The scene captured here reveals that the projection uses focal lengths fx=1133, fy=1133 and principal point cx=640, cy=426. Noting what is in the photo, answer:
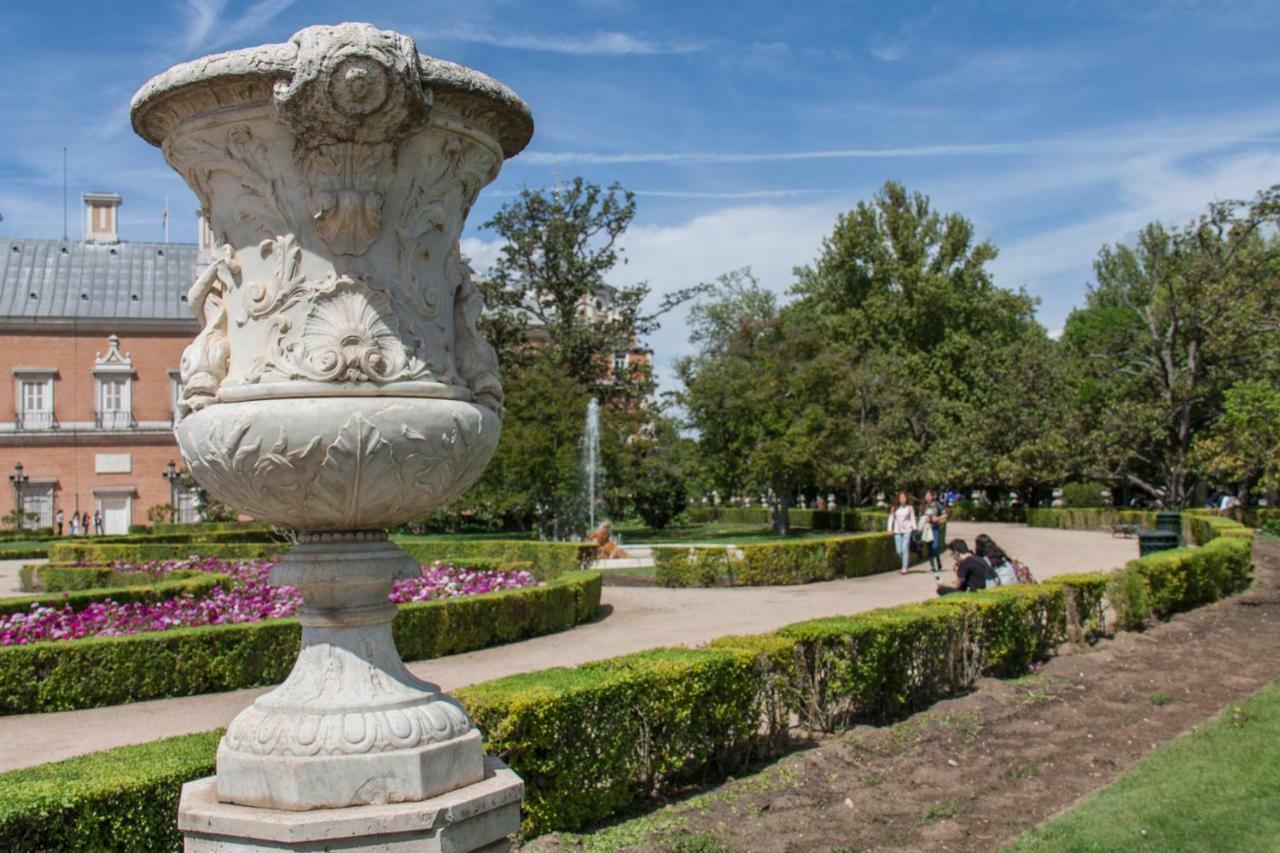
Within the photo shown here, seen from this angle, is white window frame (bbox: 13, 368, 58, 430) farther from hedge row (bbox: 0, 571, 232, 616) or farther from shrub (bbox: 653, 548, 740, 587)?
shrub (bbox: 653, 548, 740, 587)

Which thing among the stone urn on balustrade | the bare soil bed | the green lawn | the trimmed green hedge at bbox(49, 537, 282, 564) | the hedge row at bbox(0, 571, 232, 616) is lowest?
the bare soil bed

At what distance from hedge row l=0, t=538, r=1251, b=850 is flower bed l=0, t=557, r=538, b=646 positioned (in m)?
4.15

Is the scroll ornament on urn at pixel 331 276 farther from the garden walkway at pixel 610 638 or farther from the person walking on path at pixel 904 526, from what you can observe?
the person walking on path at pixel 904 526

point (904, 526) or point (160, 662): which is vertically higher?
point (904, 526)

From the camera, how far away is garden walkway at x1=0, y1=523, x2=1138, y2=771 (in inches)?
339

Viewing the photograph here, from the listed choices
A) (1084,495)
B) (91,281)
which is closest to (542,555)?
(1084,495)

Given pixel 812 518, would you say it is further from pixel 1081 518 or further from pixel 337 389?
pixel 337 389

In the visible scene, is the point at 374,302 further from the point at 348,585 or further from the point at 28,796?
the point at 28,796

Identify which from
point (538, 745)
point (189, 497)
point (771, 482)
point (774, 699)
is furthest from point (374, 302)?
point (189, 497)

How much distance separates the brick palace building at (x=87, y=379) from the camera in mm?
44406

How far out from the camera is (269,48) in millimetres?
3193

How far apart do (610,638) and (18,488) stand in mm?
37347

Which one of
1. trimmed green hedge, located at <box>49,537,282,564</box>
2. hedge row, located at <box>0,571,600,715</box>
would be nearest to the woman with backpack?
hedge row, located at <box>0,571,600,715</box>

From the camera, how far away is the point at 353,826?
9.94ft
